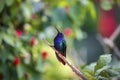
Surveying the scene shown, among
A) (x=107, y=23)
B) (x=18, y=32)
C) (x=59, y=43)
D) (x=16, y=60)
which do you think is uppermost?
(x=59, y=43)

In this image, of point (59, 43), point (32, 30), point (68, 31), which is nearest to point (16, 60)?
point (32, 30)

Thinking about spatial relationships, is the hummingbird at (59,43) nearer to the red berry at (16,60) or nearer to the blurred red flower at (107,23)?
the red berry at (16,60)

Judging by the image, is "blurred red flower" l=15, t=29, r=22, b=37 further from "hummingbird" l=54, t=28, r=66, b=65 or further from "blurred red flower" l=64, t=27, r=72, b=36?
"hummingbird" l=54, t=28, r=66, b=65

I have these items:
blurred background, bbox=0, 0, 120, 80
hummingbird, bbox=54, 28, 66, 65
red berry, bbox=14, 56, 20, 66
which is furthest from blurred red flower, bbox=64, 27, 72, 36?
hummingbird, bbox=54, 28, 66, 65

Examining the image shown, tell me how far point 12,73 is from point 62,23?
1.86 ft

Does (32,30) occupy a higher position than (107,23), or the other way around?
(32,30)

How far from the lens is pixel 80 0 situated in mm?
2611

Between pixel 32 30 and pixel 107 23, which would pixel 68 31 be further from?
pixel 107 23

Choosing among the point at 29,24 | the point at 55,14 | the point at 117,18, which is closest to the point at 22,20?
the point at 29,24

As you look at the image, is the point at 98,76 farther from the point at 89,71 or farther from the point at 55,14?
the point at 55,14

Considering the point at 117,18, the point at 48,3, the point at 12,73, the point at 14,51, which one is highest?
the point at 48,3

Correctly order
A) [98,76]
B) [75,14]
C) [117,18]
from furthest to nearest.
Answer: [117,18] → [75,14] → [98,76]

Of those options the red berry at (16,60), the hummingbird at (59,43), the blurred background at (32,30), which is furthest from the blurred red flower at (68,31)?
the hummingbird at (59,43)

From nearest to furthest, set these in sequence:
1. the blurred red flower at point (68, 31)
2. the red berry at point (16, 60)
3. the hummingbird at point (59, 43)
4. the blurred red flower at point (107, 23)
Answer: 1. the hummingbird at point (59, 43)
2. the red berry at point (16, 60)
3. the blurred red flower at point (68, 31)
4. the blurred red flower at point (107, 23)
